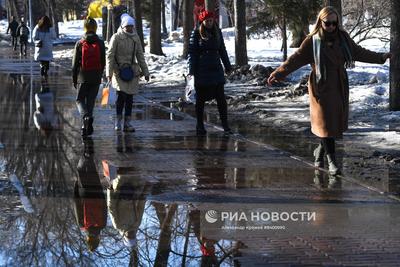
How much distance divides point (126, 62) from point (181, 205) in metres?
5.03

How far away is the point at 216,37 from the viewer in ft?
37.4

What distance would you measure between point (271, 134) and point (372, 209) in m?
5.00

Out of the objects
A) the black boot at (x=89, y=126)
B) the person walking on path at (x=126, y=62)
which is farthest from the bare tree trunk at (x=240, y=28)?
the black boot at (x=89, y=126)

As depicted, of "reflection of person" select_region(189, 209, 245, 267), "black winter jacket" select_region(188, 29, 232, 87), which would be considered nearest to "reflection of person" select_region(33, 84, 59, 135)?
"black winter jacket" select_region(188, 29, 232, 87)

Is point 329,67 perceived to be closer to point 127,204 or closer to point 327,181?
point 327,181

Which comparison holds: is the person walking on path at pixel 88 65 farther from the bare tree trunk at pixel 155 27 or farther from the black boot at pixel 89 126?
the bare tree trunk at pixel 155 27

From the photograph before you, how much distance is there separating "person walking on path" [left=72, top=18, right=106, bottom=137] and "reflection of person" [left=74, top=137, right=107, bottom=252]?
88.1 inches

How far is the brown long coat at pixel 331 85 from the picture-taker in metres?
8.53

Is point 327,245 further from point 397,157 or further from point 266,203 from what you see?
point 397,157

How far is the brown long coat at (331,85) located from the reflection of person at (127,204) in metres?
2.13

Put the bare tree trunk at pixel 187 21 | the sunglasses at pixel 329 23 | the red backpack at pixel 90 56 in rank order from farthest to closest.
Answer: the bare tree trunk at pixel 187 21 < the red backpack at pixel 90 56 < the sunglasses at pixel 329 23

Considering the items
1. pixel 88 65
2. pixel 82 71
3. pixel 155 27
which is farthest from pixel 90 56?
pixel 155 27

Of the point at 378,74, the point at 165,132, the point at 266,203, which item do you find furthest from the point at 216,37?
the point at 378,74

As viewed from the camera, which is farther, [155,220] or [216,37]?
[216,37]
